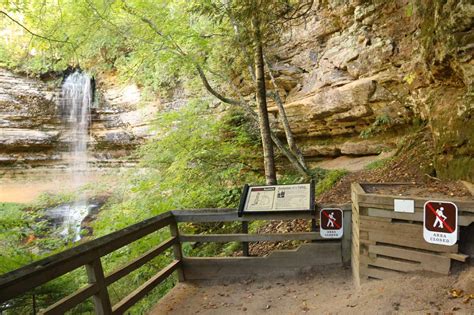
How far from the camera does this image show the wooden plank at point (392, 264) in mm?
3124

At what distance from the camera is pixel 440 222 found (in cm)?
290

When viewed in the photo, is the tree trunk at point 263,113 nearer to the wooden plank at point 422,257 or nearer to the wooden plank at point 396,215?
the wooden plank at point 396,215

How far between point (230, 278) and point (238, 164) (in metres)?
5.30

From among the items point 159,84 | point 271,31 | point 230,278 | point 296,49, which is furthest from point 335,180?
point 159,84

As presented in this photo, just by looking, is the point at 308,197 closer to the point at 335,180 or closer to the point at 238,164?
the point at 335,180

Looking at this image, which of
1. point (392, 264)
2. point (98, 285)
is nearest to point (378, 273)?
point (392, 264)

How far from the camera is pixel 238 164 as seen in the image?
9.45 metres

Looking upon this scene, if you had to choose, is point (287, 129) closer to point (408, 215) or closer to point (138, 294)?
point (408, 215)

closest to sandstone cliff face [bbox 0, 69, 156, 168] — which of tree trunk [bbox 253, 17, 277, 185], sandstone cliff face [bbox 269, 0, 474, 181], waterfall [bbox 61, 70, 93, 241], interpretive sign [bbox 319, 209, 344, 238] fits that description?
waterfall [bbox 61, 70, 93, 241]

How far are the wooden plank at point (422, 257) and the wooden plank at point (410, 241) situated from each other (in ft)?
0.17

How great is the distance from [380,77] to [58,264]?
28.7ft

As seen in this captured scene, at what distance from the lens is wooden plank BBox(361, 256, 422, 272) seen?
123 inches

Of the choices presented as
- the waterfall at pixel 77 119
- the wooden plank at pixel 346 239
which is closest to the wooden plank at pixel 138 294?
the wooden plank at pixel 346 239

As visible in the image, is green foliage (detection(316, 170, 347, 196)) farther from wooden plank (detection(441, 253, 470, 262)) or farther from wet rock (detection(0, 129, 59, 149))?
wet rock (detection(0, 129, 59, 149))
